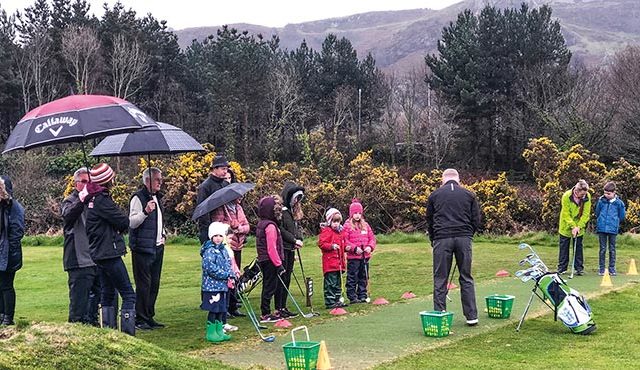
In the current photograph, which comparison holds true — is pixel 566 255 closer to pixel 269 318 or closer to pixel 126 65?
pixel 269 318

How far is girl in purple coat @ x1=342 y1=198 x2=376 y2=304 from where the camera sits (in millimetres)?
11227

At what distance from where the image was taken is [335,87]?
159 feet

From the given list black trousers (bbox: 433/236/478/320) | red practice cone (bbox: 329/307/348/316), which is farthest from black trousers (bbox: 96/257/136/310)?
black trousers (bbox: 433/236/478/320)

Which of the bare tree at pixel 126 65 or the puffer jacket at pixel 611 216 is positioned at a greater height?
the bare tree at pixel 126 65

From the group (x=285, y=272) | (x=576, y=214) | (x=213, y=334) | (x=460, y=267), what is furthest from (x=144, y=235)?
(x=576, y=214)

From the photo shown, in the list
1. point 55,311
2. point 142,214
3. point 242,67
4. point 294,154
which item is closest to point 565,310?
point 142,214

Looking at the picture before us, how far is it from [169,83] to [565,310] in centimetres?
4432

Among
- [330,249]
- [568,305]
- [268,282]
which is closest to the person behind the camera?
[568,305]

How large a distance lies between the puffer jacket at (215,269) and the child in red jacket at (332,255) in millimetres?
2549

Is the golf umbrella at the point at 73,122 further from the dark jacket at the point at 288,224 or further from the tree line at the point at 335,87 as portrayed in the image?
the tree line at the point at 335,87

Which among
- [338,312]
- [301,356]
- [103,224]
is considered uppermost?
[103,224]

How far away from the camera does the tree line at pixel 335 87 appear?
40562mm

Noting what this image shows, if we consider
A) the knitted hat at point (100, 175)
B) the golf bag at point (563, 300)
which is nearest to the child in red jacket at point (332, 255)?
the golf bag at point (563, 300)

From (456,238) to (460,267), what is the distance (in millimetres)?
391
